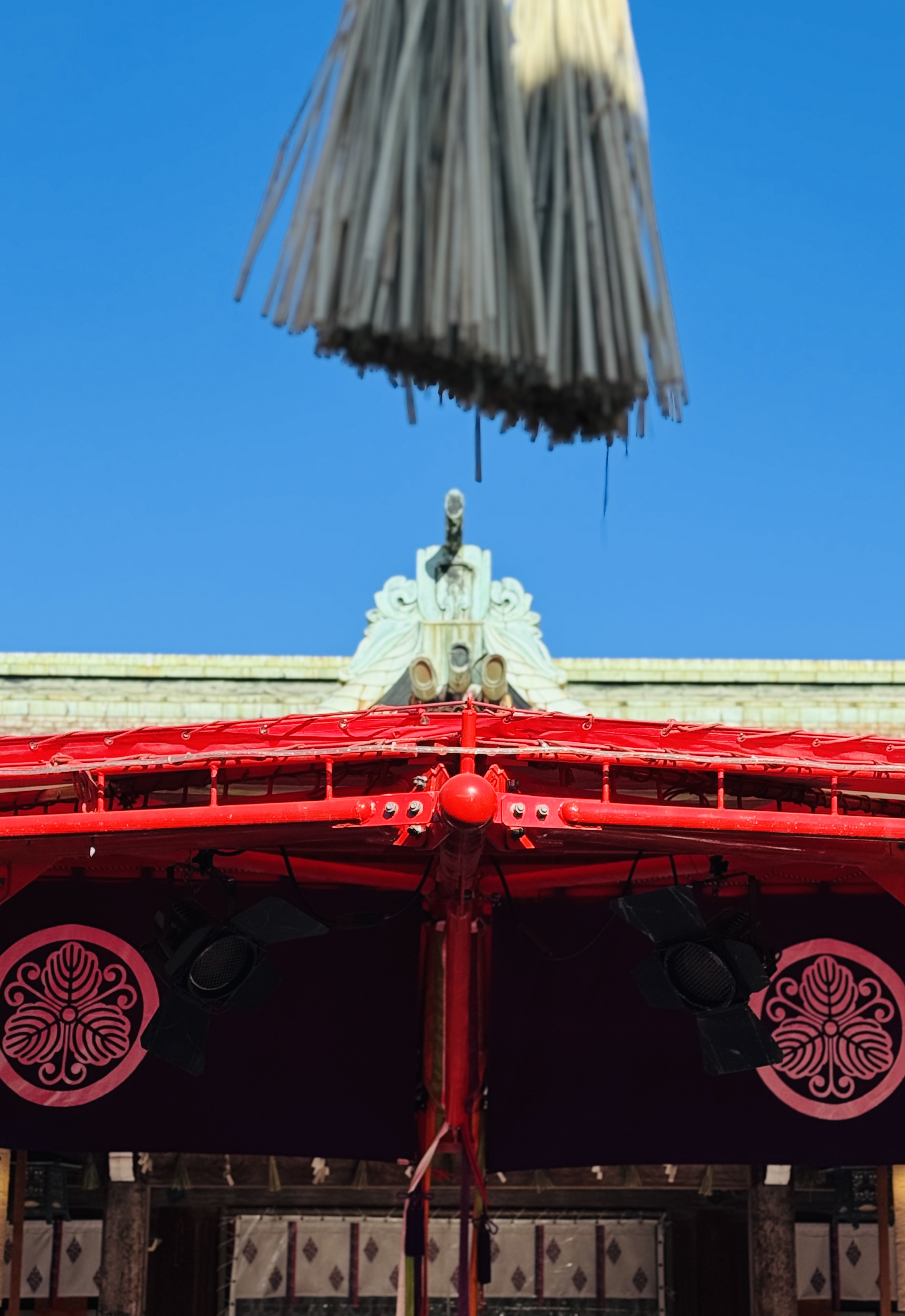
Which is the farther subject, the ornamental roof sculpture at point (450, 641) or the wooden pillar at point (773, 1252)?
the ornamental roof sculpture at point (450, 641)

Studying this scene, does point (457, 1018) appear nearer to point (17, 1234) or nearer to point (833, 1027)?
point (833, 1027)

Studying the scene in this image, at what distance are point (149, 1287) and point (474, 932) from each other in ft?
19.9

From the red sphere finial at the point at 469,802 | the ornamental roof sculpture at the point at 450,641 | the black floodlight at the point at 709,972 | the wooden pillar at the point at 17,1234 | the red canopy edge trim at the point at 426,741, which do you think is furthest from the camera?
the ornamental roof sculpture at the point at 450,641

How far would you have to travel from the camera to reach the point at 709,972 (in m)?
8.15

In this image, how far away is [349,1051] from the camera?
8.93m

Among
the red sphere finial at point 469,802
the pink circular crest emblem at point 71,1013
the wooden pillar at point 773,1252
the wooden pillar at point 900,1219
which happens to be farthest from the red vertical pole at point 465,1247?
the wooden pillar at point 900,1219

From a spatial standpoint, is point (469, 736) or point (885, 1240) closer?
point (469, 736)

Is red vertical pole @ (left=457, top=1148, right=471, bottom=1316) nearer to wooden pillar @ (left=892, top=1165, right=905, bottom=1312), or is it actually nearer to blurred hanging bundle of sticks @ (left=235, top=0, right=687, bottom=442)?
wooden pillar @ (left=892, top=1165, right=905, bottom=1312)

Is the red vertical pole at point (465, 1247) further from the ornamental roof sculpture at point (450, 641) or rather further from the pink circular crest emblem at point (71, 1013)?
the ornamental roof sculpture at point (450, 641)

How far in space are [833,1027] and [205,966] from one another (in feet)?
11.9

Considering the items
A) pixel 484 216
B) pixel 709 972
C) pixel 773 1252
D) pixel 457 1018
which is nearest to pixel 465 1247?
pixel 457 1018

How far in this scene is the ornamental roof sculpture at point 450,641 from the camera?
12.4m

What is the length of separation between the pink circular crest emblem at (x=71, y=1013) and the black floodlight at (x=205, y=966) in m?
0.52

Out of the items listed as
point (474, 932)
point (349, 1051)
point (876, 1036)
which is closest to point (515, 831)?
point (474, 932)
